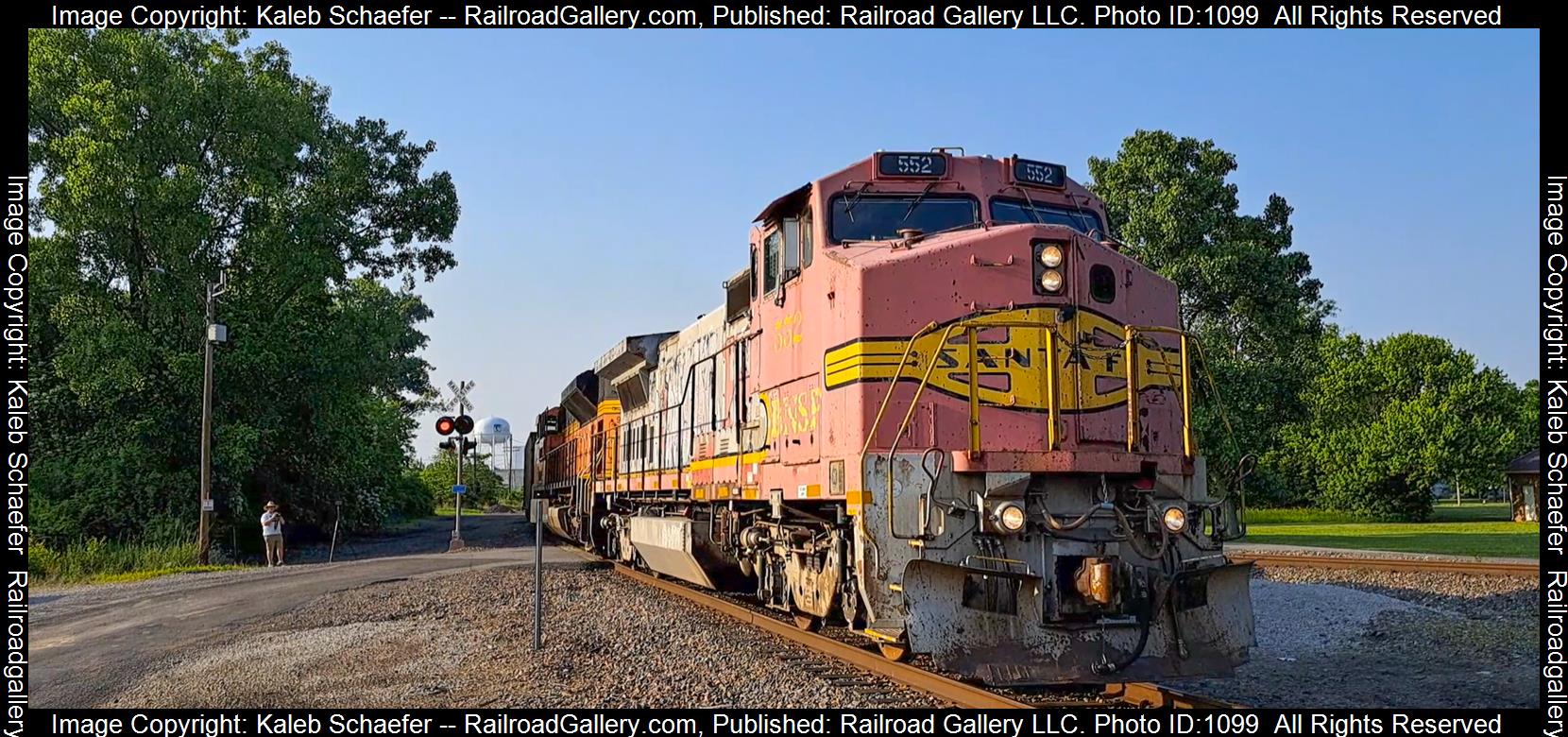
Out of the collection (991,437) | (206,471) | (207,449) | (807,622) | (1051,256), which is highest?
(1051,256)

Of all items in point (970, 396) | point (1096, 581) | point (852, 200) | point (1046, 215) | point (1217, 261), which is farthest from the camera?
point (1217, 261)

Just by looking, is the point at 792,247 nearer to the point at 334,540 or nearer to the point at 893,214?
the point at 893,214

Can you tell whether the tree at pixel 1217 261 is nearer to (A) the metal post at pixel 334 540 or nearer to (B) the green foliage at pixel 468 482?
(A) the metal post at pixel 334 540

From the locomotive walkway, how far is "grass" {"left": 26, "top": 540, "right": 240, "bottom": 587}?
1253 millimetres

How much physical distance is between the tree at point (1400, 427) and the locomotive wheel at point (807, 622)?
109 feet

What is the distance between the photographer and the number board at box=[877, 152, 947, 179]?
9023 mm

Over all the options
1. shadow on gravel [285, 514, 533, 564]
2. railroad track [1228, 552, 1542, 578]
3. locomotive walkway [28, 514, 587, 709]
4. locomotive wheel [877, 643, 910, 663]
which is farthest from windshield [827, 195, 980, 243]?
shadow on gravel [285, 514, 533, 564]

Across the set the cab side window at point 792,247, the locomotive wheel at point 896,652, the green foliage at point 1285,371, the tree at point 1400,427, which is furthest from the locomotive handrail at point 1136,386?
the tree at point 1400,427

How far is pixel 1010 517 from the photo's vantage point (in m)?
7.57

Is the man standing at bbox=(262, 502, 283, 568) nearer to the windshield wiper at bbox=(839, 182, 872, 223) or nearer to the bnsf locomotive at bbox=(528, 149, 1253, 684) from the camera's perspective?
the bnsf locomotive at bbox=(528, 149, 1253, 684)

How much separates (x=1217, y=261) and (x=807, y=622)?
30.0 metres

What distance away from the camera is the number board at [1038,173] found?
364 inches

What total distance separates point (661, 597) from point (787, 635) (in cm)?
409

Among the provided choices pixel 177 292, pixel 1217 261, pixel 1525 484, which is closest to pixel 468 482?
pixel 177 292
